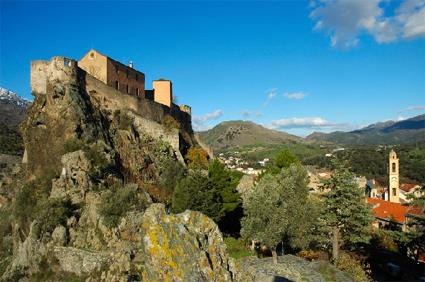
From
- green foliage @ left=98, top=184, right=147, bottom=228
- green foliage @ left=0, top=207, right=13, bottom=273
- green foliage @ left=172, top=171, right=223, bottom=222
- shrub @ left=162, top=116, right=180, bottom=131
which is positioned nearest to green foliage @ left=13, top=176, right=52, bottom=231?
green foliage @ left=0, top=207, right=13, bottom=273

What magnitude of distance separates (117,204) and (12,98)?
14565 centimetres

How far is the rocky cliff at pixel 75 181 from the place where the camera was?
29.1 m

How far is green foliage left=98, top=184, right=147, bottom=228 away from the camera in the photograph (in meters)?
31.2

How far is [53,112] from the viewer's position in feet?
122

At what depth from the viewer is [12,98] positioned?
517 feet

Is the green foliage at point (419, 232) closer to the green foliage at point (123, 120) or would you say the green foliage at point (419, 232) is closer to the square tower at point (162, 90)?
the green foliage at point (123, 120)

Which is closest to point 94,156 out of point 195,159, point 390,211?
point 195,159

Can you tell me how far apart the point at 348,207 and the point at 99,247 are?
1792 cm

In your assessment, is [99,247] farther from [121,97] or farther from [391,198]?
[391,198]

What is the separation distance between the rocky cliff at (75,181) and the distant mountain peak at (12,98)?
11891 cm

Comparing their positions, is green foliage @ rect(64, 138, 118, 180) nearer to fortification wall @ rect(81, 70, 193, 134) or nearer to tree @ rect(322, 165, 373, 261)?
fortification wall @ rect(81, 70, 193, 134)

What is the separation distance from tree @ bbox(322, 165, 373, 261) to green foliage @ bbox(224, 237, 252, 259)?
6.90 metres

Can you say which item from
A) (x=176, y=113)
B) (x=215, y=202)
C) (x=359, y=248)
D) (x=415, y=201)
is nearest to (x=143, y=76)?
(x=176, y=113)

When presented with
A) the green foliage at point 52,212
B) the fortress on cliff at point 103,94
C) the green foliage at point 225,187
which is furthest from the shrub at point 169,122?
the green foliage at point 52,212
